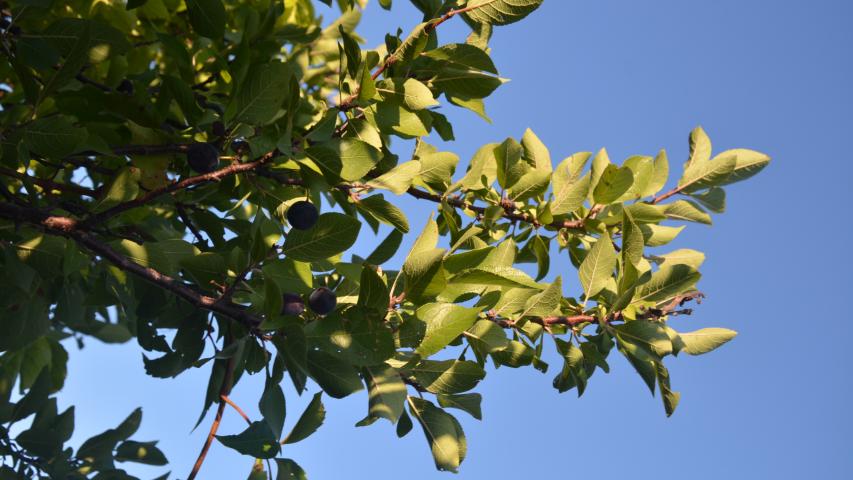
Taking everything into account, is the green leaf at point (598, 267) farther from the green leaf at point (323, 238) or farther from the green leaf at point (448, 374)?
the green leaf at point (323, 238)

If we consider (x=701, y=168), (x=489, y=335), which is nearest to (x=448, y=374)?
(x=489, y=335)

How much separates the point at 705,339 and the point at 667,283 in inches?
10.1

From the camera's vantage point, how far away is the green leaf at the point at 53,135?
178cm

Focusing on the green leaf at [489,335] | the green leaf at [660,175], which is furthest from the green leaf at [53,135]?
the green leaf at [660,175]

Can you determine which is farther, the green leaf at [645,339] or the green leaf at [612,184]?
the green leaf at [612,184]

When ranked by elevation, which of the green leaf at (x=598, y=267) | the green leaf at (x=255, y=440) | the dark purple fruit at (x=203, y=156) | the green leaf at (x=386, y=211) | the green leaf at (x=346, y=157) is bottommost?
the green leaf at (x=255, y=440)

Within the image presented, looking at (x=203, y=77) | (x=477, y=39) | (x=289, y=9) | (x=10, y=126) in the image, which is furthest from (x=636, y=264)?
(x=203, y=77)

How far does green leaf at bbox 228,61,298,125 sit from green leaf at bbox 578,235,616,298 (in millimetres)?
812

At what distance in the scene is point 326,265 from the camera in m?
1.85

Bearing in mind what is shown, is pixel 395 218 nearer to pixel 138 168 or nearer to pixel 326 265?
pixel 326 265

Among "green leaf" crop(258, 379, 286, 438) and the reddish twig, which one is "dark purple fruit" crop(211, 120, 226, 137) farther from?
the reddish twig

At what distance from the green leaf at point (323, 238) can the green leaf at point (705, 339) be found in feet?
3.04

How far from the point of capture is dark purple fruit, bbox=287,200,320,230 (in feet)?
5.43

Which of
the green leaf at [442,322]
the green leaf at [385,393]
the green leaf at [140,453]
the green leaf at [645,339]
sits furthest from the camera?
the green leaf at [140,453]
